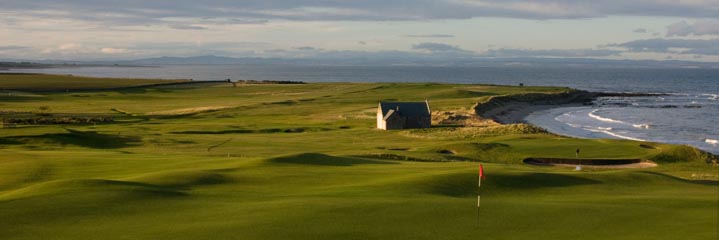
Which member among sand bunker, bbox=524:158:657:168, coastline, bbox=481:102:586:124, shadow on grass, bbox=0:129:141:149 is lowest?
coastline, bbox=481:102:586:124

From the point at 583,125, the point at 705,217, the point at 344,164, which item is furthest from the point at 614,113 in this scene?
the point at 705,217

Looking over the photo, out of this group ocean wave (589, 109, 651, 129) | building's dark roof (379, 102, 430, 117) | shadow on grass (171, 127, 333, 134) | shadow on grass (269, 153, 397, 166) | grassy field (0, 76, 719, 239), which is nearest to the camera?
grassy field (0, 76, 719, 239)

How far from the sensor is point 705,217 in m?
20.9

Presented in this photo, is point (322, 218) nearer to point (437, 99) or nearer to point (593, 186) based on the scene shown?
point (593, 186)

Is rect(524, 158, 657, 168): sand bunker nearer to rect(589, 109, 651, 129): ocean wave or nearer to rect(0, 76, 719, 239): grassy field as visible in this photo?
rect(0, 76, 719, 239): grassy field

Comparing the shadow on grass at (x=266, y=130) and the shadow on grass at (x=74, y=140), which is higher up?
the shadow on grass at (x=74, y=140)

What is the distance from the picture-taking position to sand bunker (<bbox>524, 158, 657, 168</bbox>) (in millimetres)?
47906

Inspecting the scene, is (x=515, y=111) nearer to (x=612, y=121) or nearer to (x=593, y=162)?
(x=612, y=121)

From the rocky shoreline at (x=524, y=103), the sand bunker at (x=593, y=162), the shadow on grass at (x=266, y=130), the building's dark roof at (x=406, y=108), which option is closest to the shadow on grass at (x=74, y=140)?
the shadow on grass at (x=266, y=130)

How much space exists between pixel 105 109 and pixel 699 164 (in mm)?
75821

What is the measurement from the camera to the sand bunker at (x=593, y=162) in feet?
157

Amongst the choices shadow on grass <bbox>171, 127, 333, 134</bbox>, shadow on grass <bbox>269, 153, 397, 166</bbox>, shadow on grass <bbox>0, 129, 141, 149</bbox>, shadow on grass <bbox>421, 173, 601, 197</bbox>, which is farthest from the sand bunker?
shadow on grass <bbox>171, 127, 333, 134</bbox>

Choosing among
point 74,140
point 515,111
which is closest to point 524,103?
point 515,111

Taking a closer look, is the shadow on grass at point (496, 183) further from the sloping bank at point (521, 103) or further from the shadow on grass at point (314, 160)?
the sloping bank at point (521, 103)
